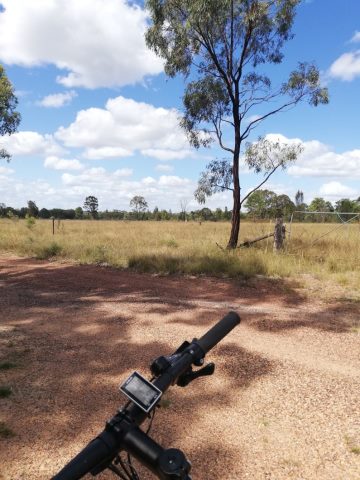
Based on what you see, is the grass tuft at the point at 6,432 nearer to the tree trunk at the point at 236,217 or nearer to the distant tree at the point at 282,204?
the tree trunk at the point at 236,217

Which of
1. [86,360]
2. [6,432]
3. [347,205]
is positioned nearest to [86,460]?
[6,432]

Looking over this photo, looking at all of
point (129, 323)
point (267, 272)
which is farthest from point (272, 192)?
point (129, 323)

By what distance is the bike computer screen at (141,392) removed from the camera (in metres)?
1.19

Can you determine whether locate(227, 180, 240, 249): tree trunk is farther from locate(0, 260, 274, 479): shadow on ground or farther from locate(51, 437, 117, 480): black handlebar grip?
locate(51, 437, 117, 480): black handlebar grip

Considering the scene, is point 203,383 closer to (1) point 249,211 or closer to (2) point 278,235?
(2) point 278,235

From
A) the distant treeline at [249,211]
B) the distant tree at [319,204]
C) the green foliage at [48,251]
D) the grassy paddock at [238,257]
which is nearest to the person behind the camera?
the grassy paddock at [238,257]

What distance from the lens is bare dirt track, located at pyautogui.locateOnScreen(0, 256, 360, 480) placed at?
3.11 meters

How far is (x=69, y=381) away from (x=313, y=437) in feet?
8.09

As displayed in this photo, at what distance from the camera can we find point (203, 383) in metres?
4.27

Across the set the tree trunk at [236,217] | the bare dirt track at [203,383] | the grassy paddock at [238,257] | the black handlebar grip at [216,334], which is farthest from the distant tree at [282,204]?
the black handlebar grip at [216,334]

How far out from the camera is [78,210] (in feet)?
351

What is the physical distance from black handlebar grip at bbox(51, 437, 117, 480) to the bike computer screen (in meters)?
0.15

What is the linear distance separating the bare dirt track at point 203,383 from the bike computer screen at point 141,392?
2080mm

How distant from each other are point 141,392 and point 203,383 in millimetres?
3254
